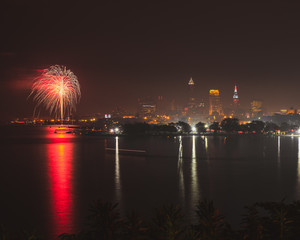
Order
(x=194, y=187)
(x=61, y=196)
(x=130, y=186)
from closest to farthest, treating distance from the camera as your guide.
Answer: (x=61, y=196)
(x=194, y=187)
(x=130, y=186)

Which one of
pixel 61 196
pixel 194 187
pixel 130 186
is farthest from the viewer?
pixel 130 186

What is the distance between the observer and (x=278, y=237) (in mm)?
6223

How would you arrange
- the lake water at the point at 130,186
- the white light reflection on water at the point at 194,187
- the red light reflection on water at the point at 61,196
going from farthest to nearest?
the white light reflection on water at the point at 194,187 < the lake water at the point at 130,186 < the red light reflection on water at the point at 61,196

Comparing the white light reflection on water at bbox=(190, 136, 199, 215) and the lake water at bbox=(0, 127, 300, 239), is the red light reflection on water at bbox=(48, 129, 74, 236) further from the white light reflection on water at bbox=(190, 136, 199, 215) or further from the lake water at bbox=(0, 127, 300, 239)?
the white light reflection on water at bbox=(190, 136, 199, 215)

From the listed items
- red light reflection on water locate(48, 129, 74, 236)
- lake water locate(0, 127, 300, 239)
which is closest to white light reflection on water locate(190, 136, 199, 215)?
lake water locate(0, 127, 300, 239)

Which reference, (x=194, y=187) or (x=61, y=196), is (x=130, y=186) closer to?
(x=194, y=187)

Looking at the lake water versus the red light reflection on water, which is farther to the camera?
the lake water

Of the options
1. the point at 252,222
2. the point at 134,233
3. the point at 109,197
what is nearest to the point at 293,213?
the point at 252,222

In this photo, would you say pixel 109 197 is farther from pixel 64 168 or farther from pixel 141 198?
pixel 64 168

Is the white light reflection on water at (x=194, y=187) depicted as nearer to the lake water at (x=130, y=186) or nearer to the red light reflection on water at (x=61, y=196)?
the lake water at (x=130, y=186)

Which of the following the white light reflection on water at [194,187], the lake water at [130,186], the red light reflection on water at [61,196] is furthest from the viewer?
the white light reflection on water at [194,187]

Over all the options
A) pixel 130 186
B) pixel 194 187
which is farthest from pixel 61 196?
pixel 194 187

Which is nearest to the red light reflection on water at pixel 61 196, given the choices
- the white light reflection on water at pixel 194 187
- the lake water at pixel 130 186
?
the lake water at pixel 130 186

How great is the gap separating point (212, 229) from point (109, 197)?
12.7m
